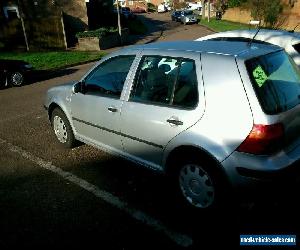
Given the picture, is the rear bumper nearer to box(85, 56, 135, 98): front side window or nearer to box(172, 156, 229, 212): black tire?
box(172, 156, 229, 212): black tire

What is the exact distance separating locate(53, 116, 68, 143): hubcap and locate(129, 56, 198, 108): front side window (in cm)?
205

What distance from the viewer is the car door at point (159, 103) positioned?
Answer: 3.93 meters

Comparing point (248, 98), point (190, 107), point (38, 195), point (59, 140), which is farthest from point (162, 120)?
point (59, 140)

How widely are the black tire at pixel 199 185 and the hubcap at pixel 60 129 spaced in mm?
2607

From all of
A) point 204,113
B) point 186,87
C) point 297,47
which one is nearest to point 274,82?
point 204,113

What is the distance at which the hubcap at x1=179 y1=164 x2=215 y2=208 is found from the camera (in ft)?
12.9

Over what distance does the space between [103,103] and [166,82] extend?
1068 mm

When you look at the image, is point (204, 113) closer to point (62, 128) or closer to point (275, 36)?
point (62, 128)

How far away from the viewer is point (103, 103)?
4.90 metres

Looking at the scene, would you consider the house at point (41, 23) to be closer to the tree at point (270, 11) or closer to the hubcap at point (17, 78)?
the hubcap at point (17, 78)

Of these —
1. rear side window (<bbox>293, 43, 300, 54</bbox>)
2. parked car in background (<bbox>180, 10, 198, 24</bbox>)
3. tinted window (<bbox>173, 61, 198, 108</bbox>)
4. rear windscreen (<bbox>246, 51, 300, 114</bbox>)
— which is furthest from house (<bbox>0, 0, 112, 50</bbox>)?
rear windscreen (<bbox>246, 51, 300, 114</bbox>)

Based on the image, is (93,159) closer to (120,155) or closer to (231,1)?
(120,155)

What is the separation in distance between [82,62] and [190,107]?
14780mm

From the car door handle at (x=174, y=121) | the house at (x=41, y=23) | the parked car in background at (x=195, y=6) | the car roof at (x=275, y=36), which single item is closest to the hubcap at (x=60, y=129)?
the car door handle at (x=174, y=121)
